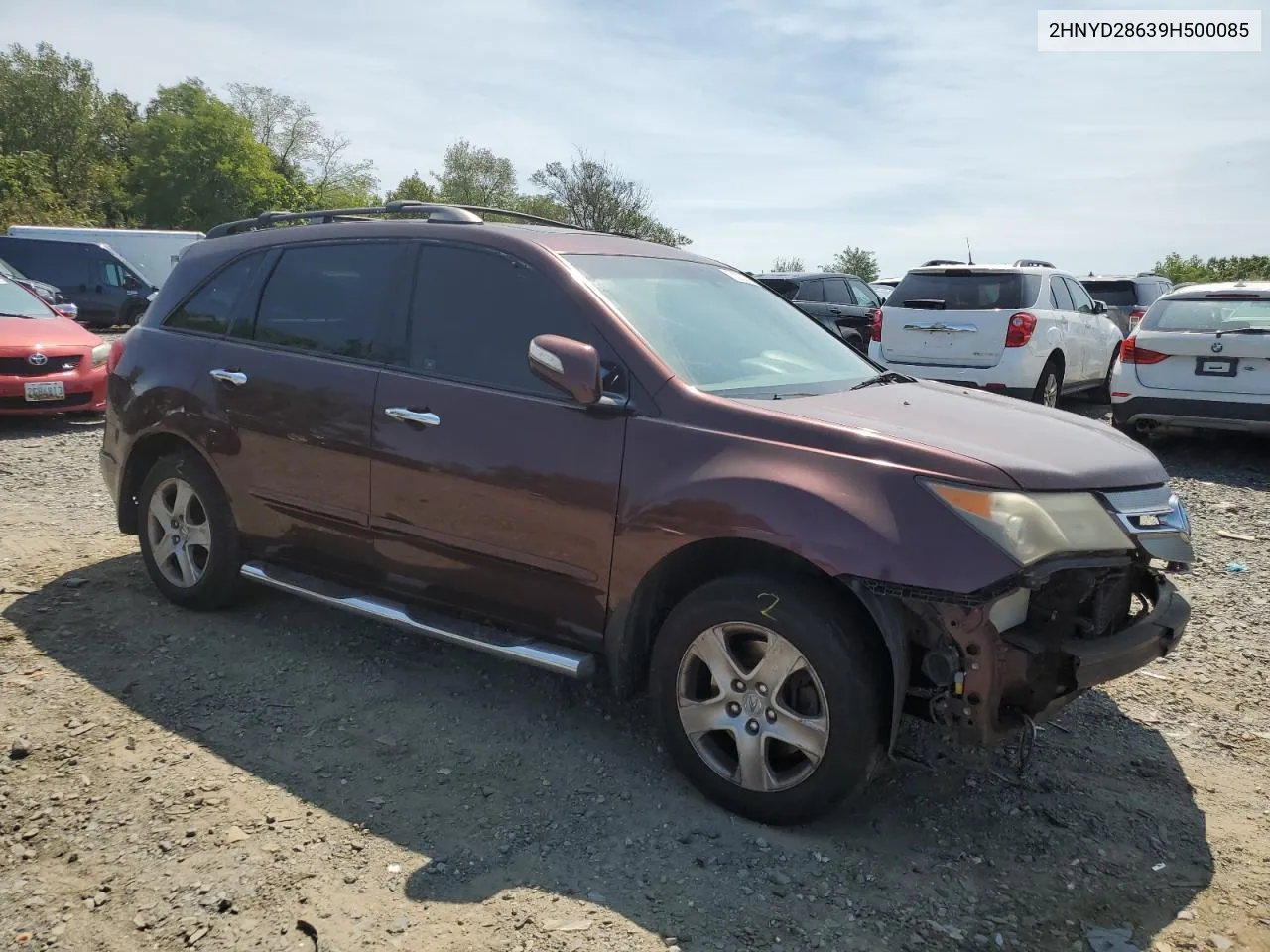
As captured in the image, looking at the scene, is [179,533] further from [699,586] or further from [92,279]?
[92,279]

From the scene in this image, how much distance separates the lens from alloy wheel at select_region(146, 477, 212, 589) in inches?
175

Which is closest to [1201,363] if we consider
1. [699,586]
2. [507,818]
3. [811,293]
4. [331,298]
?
[699,586]

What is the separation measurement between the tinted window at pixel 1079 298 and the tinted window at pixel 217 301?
374 inches

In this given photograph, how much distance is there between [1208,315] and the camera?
8.43 metres

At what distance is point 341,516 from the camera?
3879 millimetres

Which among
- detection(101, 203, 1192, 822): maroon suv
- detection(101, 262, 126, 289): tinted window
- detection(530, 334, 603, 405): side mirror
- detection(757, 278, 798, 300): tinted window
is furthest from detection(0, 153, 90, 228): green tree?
detection(530, 334, 603, 405): side mirror

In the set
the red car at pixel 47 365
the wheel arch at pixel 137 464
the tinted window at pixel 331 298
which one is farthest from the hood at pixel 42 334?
the tinted window at pixel 331 298

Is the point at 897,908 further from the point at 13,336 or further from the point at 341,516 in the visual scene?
the point at 13,336

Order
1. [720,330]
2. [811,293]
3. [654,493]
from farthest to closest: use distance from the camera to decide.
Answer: [811,293], [720,330], [654,493]

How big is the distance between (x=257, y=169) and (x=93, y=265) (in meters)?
37.0

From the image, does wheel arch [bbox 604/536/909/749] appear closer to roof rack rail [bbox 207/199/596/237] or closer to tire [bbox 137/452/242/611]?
roof rack rail [bbox 207/199/596/237]

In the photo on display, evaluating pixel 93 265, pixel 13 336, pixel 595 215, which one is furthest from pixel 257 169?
pixel 13 336

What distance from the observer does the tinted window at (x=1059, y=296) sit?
10.3 metres

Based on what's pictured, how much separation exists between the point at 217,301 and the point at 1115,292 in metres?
15.9
